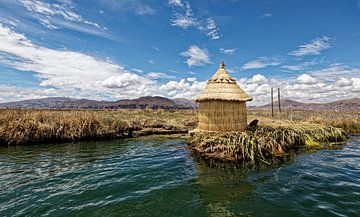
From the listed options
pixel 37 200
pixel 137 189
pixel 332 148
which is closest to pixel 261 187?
pixel 137 189

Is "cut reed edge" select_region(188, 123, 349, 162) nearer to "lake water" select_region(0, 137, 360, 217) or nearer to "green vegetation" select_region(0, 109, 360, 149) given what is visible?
"green vegetation" select_region(0, 109, 360, 149)

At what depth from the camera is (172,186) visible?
8992 millimetres

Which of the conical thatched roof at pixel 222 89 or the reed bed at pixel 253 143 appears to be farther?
the conical thatched roof at pixel 222 89

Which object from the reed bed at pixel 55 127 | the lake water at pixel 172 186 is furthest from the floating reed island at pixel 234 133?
the reed bed at pixel 55 127

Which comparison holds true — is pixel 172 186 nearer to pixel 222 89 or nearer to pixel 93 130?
pixel 222 89

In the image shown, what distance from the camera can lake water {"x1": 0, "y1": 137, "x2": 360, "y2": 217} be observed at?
700 cm

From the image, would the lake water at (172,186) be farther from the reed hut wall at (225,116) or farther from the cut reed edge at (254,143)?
the reed hut wall at (225,116)

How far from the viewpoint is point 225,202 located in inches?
294

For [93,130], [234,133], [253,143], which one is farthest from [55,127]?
[253,143]

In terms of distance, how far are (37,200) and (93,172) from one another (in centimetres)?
322

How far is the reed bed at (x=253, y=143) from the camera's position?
1234 cm

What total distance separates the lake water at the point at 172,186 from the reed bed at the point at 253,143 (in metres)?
1.12

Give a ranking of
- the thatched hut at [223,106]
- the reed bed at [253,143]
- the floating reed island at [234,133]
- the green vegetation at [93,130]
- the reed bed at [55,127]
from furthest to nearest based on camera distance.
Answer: the reed bed at [55,127] → the thatched hut at [223,106] → the green vegetation at [93,130] → the floating reed island at [234,133] → the reed bed at [253,143]

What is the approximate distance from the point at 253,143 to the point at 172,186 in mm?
5592
